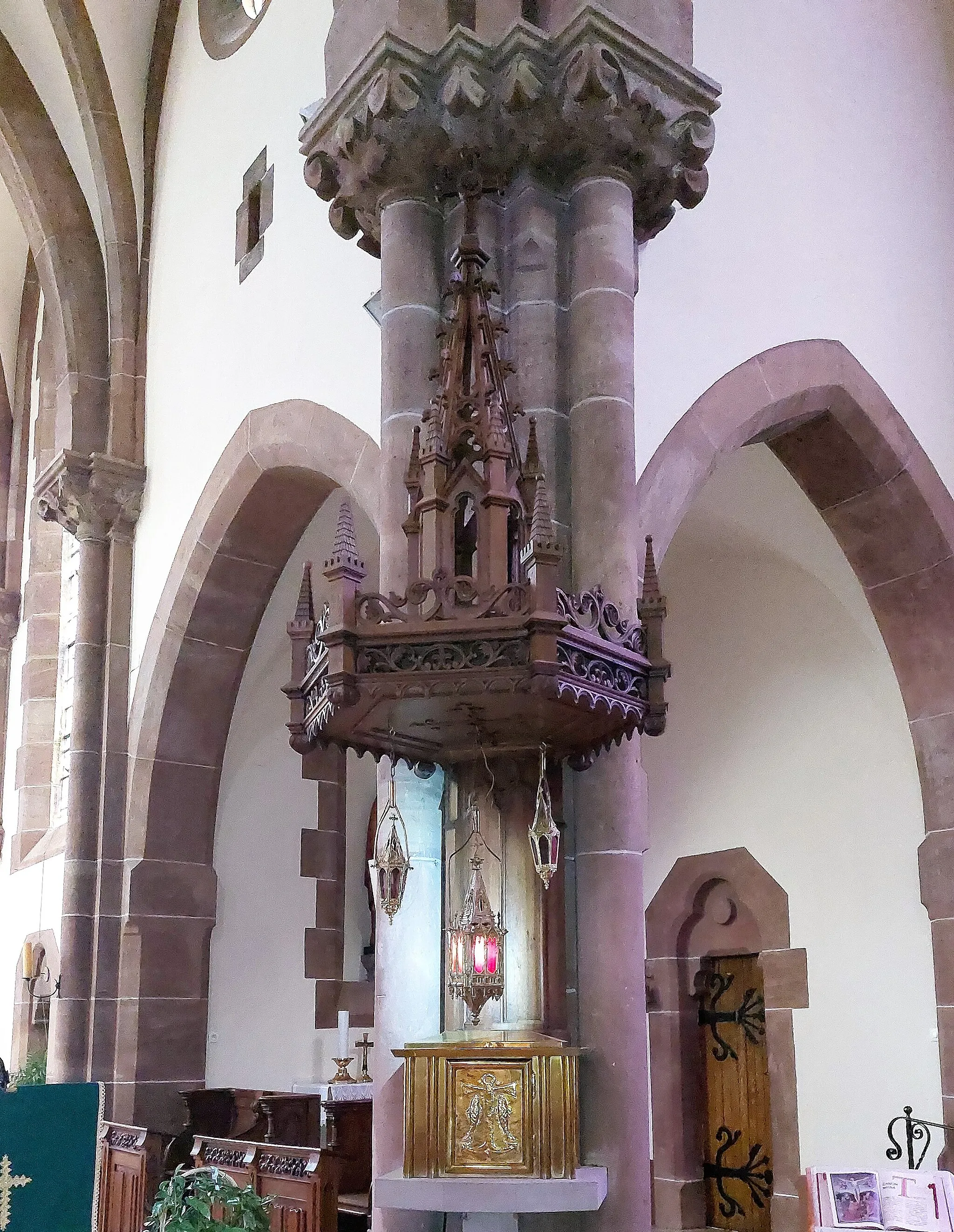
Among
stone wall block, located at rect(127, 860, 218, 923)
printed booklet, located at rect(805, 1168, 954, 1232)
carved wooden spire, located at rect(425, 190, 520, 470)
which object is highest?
carved wooden spire, located at rect(425, 190, 520, 470)

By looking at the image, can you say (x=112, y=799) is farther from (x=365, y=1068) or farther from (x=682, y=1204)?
(x=682, y=1204)

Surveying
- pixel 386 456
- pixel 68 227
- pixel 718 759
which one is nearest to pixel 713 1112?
pixel 718 759

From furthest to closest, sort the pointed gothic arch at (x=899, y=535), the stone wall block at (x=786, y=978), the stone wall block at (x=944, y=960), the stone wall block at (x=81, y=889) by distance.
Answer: the stone wall block at (x=81, y=889) < the stone wall block at (x=786, y=978) < the stone wall block at (x=944, y=960) < the pointed gothic arch at (x=899, y=535)

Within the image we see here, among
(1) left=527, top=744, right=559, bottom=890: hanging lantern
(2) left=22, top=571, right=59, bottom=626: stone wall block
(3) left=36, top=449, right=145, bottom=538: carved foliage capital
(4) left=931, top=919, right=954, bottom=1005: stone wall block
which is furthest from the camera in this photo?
(2) left=22, top=571, right=59, bottom=626: stone wall block

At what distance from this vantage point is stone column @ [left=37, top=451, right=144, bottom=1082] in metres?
8.54

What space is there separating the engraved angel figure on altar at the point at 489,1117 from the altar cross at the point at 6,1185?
1535mm

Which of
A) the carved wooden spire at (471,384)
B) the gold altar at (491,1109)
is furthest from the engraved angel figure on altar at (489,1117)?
the carved wooden spire at (471,384)

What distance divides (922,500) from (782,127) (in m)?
1.92

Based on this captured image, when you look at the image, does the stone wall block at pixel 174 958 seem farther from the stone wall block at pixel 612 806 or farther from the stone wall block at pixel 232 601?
the stone wall block at pixel 612 806

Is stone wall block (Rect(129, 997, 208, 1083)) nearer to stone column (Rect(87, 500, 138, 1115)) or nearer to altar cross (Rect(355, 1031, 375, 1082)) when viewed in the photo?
stone column (Rect(87, 500, 138, 1115))

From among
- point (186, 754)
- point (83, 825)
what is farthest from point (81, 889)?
point (186, 754)

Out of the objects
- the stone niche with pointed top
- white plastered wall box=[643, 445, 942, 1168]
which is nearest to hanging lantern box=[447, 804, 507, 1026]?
the stone niche with pointed top

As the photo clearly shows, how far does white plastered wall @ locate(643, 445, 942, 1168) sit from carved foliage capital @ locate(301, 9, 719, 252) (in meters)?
2.54

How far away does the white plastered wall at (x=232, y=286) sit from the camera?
23.6 feet
